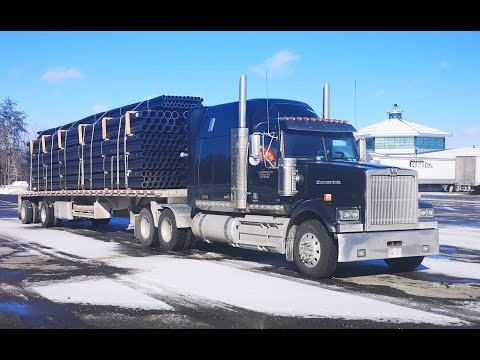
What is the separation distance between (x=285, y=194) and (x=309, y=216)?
598 millimetres

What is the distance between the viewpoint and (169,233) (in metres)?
13.5

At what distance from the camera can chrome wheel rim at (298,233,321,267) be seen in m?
9.41

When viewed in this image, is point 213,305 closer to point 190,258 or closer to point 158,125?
point 190,258

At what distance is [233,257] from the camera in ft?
40.5

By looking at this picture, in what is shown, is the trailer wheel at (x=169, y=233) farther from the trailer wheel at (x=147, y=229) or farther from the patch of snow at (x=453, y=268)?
the patch of snow at (x=453, y=268)

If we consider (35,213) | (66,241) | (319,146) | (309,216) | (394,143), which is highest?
(394,143)

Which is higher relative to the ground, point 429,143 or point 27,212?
point 429,143

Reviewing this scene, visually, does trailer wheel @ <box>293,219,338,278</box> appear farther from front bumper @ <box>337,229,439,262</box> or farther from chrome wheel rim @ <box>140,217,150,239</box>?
chrome wheel rim @ <box>140,217,150,239</box>

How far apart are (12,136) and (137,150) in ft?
281

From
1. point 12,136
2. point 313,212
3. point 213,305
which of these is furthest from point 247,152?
point 12,136

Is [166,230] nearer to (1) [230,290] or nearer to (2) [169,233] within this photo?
(2) [169,233]

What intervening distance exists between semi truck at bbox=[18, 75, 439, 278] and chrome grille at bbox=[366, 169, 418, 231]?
2 cm

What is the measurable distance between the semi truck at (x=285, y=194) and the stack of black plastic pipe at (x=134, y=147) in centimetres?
13

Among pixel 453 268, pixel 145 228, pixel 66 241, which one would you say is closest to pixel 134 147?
pixel 145 228
